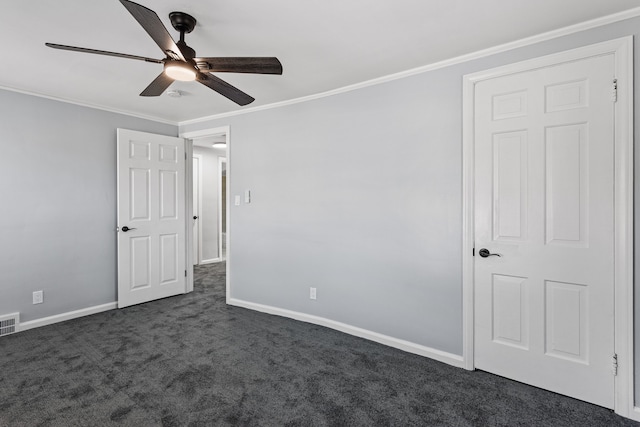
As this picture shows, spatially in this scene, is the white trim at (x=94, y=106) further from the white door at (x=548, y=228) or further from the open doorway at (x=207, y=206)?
the white door at (x=548, y=228)

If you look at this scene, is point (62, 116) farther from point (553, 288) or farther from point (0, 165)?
point (553, 288)

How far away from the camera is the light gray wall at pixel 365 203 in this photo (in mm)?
2570

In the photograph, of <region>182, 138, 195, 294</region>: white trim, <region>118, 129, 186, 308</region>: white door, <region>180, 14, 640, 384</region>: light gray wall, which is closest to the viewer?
<region>180, 14, 640, 384</region>: light gray wall

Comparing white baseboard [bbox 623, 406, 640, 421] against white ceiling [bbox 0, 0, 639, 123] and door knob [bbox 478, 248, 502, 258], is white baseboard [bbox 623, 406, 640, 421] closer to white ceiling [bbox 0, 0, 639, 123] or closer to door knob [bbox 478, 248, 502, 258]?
door knob [bbox 478, 248, 502, 258]

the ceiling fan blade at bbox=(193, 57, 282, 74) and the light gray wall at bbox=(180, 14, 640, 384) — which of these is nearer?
the ceiling fan blade at bbox=(193, 57, 282, 74)

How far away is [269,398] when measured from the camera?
6.95ft

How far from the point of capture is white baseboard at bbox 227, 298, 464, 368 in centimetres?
258

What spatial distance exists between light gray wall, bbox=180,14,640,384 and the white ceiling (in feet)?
0.87

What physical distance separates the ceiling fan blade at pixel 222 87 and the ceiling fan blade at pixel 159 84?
0.71 ft

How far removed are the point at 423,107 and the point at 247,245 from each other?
8.04ft

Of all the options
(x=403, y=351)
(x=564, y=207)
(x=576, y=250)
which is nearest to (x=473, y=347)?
(x=403, y=351)

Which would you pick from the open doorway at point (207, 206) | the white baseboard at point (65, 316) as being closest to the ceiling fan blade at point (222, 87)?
the white baseboard at point (65, 316)

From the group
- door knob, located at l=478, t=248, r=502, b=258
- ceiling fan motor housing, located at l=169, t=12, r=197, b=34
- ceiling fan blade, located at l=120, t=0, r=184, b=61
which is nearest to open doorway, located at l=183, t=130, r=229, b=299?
ceiling fan motor housing, located at l=169, t=12, r=197, b=34

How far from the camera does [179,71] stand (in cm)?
188
